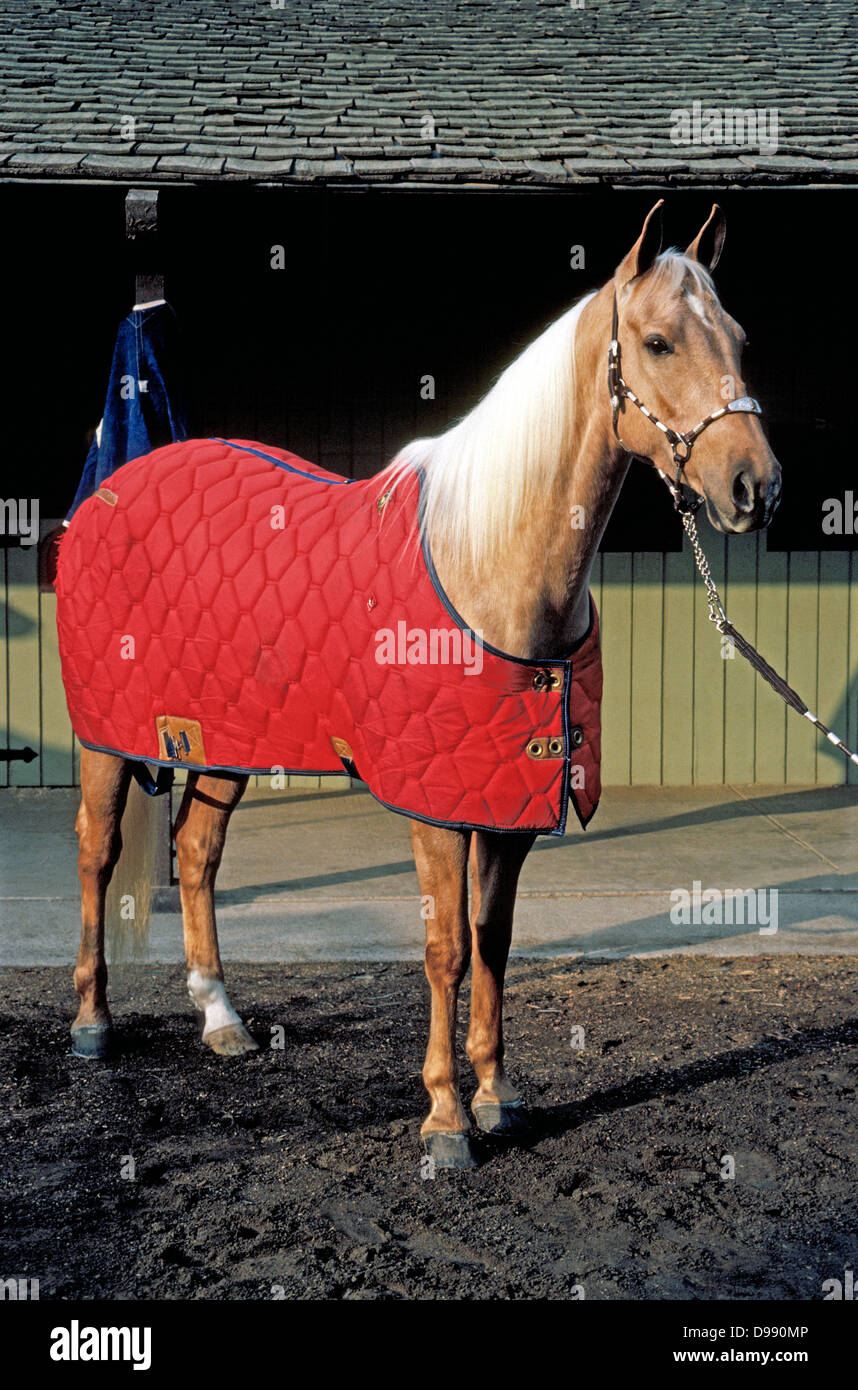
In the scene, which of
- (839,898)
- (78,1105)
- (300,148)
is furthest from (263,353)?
(78,1105)

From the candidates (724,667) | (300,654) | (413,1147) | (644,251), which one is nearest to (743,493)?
(644,251)

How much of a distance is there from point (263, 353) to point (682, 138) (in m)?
2.61

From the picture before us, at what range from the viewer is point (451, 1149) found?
9.81 feet

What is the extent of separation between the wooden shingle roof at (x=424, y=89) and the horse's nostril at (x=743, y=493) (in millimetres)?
3373

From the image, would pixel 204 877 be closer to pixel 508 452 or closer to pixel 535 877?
pixel 508 452

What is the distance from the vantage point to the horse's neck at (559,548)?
9.13 feet

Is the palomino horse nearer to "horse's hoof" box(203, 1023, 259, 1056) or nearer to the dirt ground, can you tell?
the dirt ground

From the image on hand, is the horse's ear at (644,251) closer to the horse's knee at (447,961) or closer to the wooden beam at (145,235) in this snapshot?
the horse's knee at (447,961)

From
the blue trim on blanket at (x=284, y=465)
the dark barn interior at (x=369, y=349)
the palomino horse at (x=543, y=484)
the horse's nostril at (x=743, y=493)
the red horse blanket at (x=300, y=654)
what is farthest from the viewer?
the dark barn interior at (x=369, y=349)

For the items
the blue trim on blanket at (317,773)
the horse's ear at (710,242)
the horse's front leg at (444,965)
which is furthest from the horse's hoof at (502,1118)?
the horse's ear at (710,242)

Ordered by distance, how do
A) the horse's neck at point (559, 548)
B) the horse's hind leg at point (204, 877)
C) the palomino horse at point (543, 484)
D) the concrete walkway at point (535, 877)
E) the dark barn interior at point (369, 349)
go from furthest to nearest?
the dark barn interior at point (369, 349) → the concrete walkway at point (535, 877) → the horse's hind leg at point (204, 877) → the horse's neck at point (559, 548) → the palomino horse at point (543, 484)

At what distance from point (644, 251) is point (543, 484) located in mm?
528

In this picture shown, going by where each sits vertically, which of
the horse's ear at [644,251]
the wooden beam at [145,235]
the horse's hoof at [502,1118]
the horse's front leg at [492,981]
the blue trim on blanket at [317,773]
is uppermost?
the wooden beam at [145,235]

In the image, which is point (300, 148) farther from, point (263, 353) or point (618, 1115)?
point (618, 1115)
